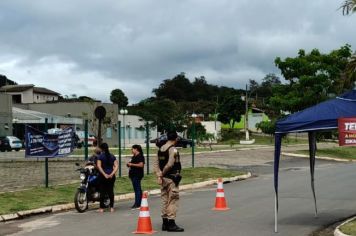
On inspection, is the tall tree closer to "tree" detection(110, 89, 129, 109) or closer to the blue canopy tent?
"tree" detection(110, 89, 129, 109)

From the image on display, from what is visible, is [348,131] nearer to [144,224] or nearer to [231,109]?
[144,224]

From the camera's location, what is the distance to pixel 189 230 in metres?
10.7

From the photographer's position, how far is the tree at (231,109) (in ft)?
319

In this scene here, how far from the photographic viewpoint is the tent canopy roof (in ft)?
34.7

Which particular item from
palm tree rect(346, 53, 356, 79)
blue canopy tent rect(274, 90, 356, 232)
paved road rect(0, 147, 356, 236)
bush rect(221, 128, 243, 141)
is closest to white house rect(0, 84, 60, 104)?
bush rect(221, 128, 243, 141)

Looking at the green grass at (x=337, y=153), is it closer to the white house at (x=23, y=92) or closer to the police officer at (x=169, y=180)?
the police officer at (x=169, y=180)

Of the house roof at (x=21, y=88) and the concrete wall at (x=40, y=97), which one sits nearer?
the house roof at (x=21, y=88)

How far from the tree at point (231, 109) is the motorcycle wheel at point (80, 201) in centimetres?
8385

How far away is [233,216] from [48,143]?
25.3ft

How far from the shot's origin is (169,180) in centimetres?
1059

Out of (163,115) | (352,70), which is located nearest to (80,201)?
(352,70)

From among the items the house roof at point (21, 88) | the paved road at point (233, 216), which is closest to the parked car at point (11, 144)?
the paved road at point (233, 216)

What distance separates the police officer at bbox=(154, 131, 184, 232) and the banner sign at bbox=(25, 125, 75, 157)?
797cm

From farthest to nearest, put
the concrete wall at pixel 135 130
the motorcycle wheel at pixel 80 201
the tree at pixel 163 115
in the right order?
the concrete wall at pixel 135 130
the tree at pixel 163 115
the motorcycle wheel at pixel 80 201
